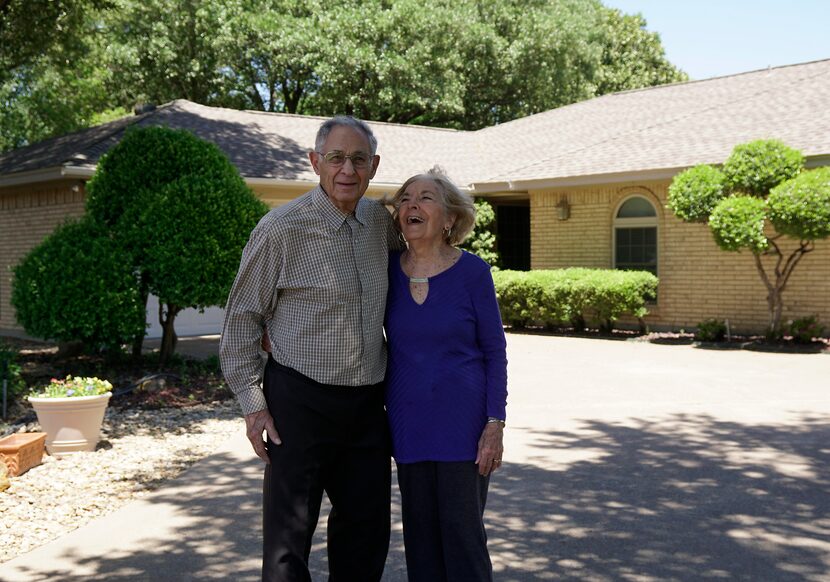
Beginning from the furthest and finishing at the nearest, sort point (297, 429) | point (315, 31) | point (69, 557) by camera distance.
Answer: point (315, 31) → point (69, 557) → point (297, 429)

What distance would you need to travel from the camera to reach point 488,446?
3.50m

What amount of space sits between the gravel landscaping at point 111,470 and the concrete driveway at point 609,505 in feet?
0.71

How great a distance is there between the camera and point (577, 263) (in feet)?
62.4

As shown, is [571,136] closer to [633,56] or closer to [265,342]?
[265,342]

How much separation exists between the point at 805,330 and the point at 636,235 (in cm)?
441

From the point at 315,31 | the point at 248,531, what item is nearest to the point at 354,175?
the point at 248,531

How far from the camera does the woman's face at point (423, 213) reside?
3.59 m

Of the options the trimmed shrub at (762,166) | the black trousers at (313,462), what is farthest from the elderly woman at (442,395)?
the trimmed shrub at (762,166)

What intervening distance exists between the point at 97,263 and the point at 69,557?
5.79 meters

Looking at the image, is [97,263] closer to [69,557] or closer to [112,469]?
[112,469]

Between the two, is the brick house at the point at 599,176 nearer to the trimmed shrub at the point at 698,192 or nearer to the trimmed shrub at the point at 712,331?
the trimmed shrub at the point at 712,331

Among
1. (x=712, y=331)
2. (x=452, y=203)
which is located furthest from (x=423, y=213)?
(x=712, y=331)

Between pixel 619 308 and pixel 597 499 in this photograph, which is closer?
pixel 597 499

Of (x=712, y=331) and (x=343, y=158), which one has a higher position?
(x=343, y=158)
